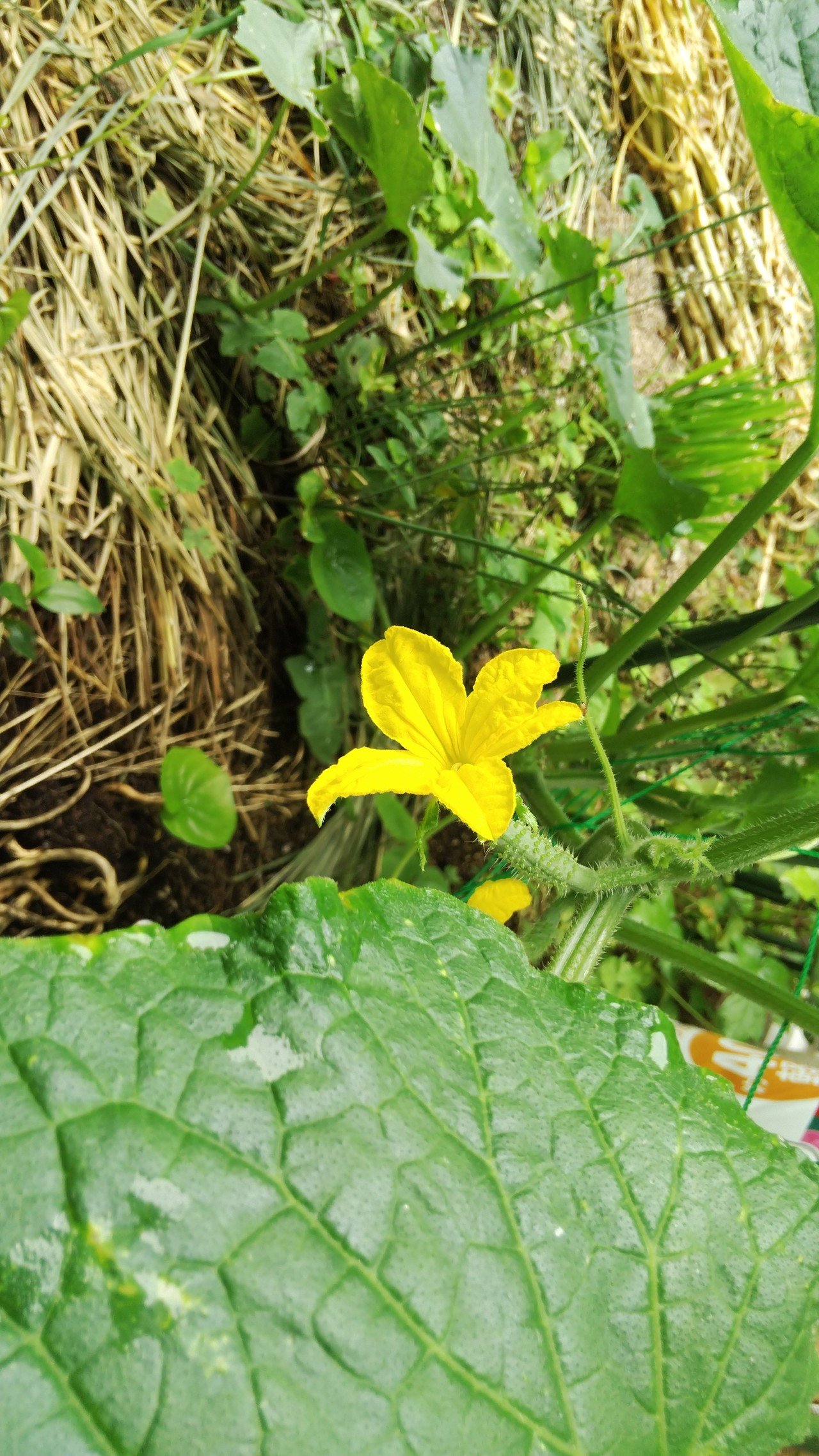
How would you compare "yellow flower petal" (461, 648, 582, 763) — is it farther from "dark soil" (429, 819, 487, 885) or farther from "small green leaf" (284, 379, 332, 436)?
"dark soil" (429, 819, 487, 885)

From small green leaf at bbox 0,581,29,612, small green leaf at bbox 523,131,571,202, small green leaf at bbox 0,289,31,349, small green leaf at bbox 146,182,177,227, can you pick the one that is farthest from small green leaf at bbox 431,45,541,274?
small green leaf at bbox 0,581,29,612

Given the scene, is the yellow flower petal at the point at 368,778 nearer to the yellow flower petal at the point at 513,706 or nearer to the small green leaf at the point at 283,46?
the yellow flower petal at the point at 513,706

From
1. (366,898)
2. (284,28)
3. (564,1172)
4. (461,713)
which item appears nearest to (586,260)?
(284,28)

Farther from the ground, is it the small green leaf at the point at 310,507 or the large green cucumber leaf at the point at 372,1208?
the small green leaf at the point at 310,507

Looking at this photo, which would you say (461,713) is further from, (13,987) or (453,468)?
(453,468)

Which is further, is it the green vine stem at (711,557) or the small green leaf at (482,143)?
the small green leaf at (482,143)

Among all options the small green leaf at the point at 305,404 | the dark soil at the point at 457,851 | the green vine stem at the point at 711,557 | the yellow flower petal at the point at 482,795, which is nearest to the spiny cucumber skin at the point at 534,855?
the yellow flower petal at the point at 482,795

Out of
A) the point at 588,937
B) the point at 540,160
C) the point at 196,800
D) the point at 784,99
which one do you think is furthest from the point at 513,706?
the point at 540,160
